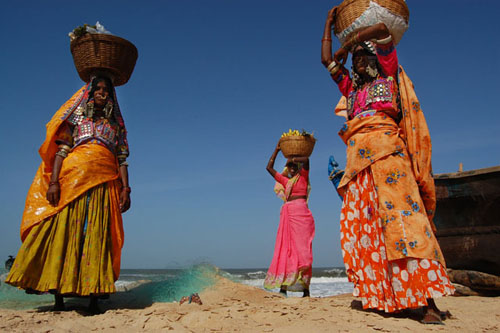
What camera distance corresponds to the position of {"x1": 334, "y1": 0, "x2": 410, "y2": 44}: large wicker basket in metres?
3.61

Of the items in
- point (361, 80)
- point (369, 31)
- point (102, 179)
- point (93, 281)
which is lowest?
point (93, 281)

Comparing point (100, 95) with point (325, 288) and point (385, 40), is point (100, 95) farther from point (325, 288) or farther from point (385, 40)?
point (325, 288)

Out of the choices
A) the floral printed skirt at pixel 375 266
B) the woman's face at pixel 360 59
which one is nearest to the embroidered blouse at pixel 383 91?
the woman's face at pixel 360 59

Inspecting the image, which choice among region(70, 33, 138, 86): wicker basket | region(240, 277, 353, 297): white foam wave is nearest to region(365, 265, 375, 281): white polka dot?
region(70, 33, 138, 86): wicker basket

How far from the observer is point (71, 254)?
4023 mm

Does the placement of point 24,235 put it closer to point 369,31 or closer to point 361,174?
point 361,174

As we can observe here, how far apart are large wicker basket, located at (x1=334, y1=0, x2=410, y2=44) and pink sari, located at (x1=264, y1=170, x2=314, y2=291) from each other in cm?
431

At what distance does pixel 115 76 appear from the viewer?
4.77 metres

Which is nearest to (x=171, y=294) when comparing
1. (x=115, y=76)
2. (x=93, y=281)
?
(x=93, y=281)

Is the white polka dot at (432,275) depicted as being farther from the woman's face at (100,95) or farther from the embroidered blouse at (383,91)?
the woman's face at (100,95)

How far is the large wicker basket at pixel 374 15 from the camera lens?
3.61 metres

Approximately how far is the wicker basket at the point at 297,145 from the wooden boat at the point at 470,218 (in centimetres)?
254

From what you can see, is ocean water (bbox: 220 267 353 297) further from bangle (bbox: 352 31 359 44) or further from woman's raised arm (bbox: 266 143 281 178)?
bangle (bbox: 352 31 359 44)

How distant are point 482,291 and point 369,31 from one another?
404 centimetres
